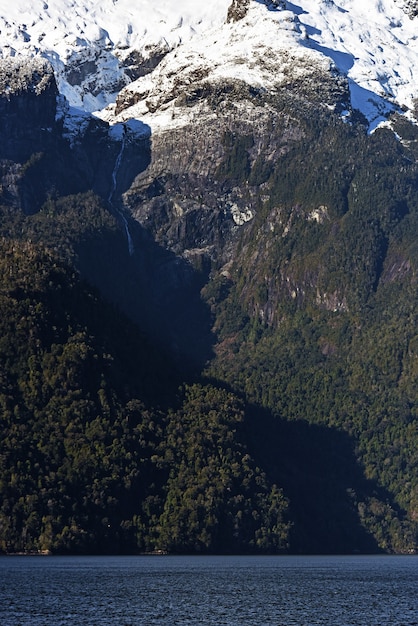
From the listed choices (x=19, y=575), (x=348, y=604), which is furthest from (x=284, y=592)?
(x=19, y=575)

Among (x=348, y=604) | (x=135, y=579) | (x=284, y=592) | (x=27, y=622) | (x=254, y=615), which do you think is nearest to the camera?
(x=27, y=622)

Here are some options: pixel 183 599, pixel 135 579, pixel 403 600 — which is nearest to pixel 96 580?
pixel 135 579

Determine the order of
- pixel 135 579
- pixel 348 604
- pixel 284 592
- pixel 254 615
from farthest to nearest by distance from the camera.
Answer: pixel 135 579 < pixel 284 592 < pixel 348 604 < pixel 254 615

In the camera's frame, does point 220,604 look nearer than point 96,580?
Yes

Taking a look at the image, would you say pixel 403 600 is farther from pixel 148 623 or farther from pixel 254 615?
pixel 148 623

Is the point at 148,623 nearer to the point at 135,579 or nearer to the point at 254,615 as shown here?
the point at 254,615

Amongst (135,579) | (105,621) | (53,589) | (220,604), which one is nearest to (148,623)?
(105,621)

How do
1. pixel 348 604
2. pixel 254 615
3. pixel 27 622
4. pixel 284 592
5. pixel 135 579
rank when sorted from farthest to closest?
pixel 135 579
pixel 284 592
pixel 348 604
pixel 254 615
pixel 27 622

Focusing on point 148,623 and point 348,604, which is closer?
point 148,623

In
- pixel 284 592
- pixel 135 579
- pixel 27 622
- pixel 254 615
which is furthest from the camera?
pixel 135 579
